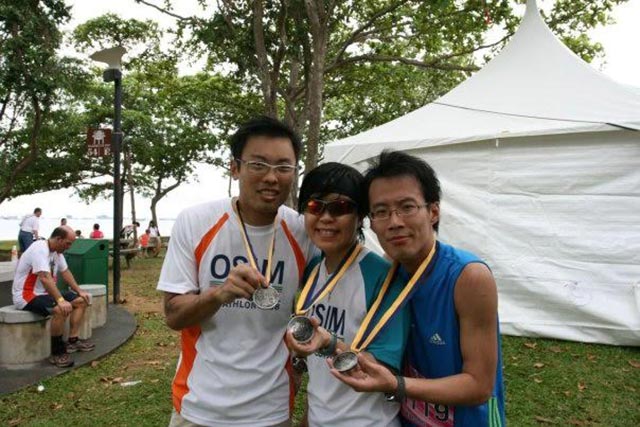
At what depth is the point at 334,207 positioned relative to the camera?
1872 mm

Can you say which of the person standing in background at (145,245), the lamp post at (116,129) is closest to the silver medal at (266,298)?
the lamp post at (116,129)

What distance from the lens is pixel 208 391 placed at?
6.23 feet

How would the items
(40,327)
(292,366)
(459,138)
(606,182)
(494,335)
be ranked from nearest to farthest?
(494,335), (292,366), (40,327), (606,182), (459,138)

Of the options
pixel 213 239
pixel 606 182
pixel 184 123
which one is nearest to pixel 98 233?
pixel 184 123

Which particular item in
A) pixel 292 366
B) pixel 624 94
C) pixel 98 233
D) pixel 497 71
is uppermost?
pixel 497 71

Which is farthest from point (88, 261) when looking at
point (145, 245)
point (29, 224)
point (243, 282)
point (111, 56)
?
point (145, 245)

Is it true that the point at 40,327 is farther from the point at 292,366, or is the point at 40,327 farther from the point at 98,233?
the point at 98,233

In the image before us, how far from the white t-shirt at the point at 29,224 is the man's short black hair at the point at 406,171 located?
625 inches

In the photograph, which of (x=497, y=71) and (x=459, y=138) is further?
(x=497, y=71)

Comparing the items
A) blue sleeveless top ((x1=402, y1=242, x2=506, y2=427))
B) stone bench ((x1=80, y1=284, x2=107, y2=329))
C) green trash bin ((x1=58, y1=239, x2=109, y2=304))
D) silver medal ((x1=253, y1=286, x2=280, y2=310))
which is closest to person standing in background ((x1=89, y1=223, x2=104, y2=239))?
green trash bin ((x1=58, y1=239, x2=109, y2=304))

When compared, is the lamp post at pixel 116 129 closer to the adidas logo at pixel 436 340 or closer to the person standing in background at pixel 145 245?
the adidas logo at pixel 436 340

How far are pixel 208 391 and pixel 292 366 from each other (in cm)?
34

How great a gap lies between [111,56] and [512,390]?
8.01 meters

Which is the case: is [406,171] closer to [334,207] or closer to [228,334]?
[334,207]
